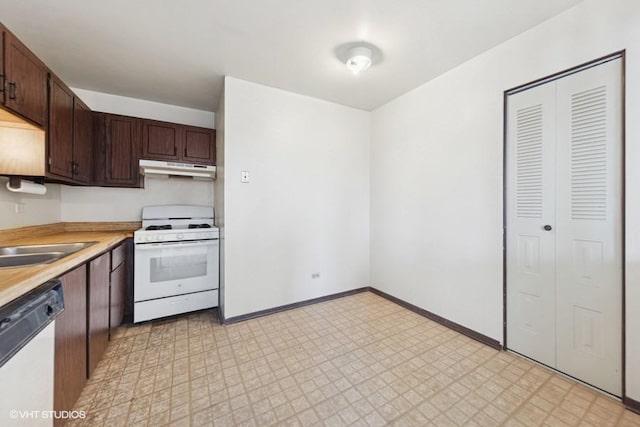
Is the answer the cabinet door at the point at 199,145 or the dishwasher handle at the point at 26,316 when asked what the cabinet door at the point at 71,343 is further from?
the cabinet door at the point at 199,145

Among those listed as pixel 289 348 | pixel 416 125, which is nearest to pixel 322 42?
pixel 416 125

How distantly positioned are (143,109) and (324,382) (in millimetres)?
3663

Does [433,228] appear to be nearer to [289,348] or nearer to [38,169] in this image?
[289,348]

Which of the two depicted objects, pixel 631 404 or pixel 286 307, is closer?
pixel 631 404

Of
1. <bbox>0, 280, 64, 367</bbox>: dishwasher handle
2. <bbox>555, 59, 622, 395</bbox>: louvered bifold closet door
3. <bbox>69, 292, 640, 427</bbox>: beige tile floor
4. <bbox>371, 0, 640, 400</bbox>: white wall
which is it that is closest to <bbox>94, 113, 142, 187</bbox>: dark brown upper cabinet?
<bbox>69, 292, 640, 427</bbox>: beige tile floor

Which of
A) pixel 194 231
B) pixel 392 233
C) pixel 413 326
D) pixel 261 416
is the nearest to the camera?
pixel 261 416

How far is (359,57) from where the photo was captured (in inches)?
81.1

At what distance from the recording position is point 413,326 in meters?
2.48

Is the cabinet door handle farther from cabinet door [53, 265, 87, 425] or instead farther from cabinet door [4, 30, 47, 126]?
cabinet door [53, 265, 87, 425]

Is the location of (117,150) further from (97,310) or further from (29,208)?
(97,310)

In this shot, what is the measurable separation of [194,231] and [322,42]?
2163mm

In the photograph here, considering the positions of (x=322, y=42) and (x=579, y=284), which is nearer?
(x=579, y=284)

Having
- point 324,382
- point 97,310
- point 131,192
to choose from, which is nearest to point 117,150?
point 131,192

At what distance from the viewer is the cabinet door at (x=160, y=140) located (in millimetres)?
2865
